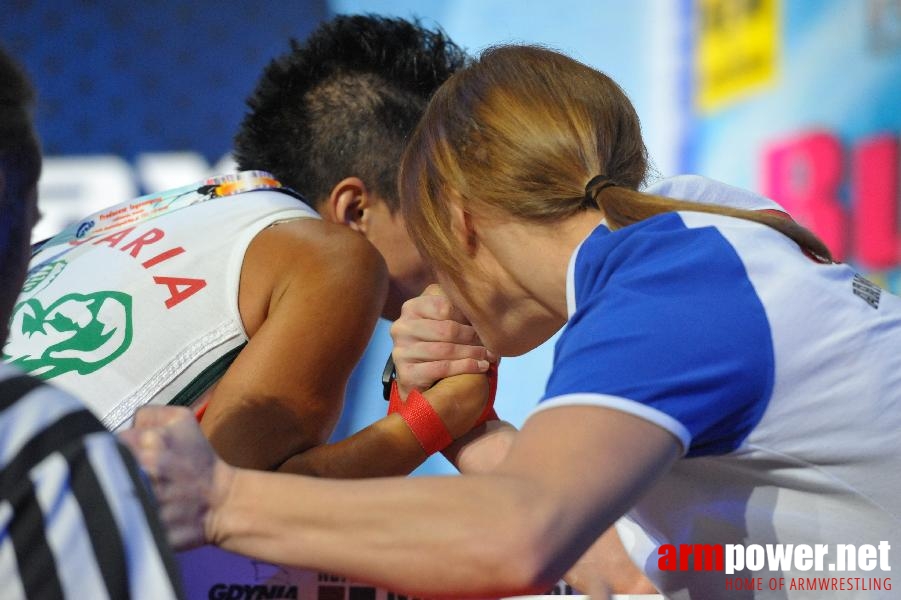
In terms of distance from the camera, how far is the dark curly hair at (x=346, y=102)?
2082 millimetres

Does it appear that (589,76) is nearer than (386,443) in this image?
Yes

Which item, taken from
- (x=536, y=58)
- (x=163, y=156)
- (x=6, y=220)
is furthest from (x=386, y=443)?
(x=163, y=156)

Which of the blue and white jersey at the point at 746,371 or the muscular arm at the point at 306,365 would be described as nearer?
the blue and white jersey at the point at 746,371

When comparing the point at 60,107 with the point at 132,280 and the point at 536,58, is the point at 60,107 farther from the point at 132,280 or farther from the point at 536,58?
the point at 536,58

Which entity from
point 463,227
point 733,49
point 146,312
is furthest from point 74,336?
point 733,49

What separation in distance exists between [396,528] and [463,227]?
51 centimetres

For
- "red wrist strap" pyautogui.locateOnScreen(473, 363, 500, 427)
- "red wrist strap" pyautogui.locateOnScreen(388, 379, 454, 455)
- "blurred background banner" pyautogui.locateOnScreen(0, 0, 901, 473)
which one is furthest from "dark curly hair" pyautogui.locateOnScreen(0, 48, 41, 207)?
"blurred background banner" pyautogui.locateOnScreen(0, 0, 901, 473)

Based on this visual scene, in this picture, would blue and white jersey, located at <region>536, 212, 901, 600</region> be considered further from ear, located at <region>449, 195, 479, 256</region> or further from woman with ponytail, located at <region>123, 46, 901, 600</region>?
ear, located at <region>449, 195, 479, 256</region>

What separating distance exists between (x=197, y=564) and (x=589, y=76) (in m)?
0.78

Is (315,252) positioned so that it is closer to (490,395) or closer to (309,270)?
(309,270)

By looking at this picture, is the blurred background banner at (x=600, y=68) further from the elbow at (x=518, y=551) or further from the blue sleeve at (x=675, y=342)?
the elbow at (x=518, y=551)

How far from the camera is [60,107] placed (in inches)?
160

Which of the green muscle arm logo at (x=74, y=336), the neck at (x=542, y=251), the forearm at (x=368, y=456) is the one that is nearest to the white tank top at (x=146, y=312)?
the green muscle arm logo at (x=74, y=336)

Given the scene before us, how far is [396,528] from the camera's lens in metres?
0.88
